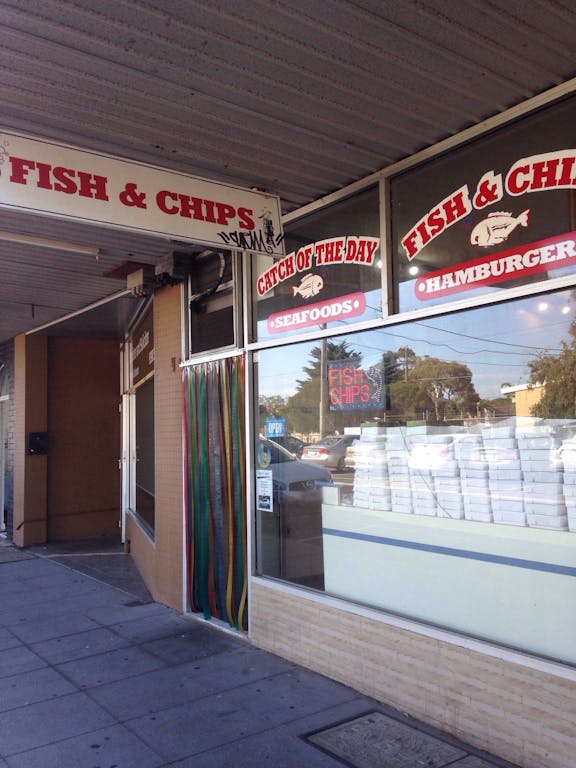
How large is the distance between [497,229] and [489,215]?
11 cm

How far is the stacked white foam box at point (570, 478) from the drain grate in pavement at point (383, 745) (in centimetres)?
139

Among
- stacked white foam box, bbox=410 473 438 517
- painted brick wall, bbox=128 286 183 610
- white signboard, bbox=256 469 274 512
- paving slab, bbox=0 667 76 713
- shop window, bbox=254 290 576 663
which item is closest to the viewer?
shop window, bbox=254 290 576 663

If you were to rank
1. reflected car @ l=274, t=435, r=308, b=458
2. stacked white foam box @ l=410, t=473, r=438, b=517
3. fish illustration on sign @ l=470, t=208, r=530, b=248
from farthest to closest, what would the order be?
1. reflected car @ l=274, t=435, r=308, b=458
2. stacked white foam box @ l=410, t=473, r=438, b=517
3. fish illustration on sign @ l=470, t=208, r=530, b=248

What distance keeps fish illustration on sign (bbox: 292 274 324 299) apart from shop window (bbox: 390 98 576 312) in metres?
0.82

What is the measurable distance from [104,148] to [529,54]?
2447 millimetres

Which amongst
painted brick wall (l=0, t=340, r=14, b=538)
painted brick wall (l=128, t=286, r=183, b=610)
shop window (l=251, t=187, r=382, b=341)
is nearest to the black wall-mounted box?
painted brick wall (l=0, t=340, r=14, b=538)

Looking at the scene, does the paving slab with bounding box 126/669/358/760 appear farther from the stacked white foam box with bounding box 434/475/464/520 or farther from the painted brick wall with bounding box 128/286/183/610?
the painted brick wall with bounding box 128/286/183/610

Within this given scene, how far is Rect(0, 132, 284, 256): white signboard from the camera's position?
3611mm

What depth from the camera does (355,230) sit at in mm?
4977

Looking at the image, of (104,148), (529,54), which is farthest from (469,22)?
(104,148)

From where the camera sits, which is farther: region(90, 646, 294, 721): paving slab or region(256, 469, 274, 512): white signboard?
region(256, 469, 274, 512): white signboard

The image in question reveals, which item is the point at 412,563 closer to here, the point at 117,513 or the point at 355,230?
the point at 355,230

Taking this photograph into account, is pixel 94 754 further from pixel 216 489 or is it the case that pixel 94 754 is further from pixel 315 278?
pixel 315 278

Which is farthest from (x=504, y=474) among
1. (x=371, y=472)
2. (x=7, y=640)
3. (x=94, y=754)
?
(x=7, y=640)
